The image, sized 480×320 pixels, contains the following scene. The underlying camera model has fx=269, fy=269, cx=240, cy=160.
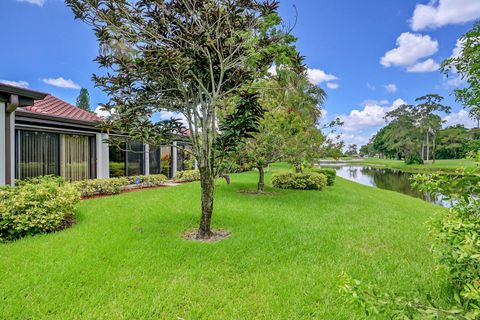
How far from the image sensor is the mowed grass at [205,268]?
2.85m

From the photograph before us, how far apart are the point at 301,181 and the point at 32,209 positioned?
9.83 m

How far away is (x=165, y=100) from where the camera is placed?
5.21 m

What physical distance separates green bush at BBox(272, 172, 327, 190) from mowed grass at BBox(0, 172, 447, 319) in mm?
5787

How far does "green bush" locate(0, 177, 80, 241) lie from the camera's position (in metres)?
4.90

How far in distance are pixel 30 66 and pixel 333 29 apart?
14826 millimetres

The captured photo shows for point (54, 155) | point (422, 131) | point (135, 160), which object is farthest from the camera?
point (422, 131)

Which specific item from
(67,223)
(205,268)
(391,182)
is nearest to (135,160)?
(67,223)

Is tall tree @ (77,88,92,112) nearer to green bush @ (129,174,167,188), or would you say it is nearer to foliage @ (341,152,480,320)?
green bush @ (129,174,167,188)

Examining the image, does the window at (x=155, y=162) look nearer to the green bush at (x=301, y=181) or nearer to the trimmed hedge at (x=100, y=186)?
the trimmed hedge at (x=100, y=186)

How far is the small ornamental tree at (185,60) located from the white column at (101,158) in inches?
269

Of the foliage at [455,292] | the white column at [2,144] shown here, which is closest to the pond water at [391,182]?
the foliage at [455,292]

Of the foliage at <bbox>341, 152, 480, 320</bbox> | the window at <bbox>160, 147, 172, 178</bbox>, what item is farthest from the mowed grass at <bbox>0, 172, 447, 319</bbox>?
the window at <bbox>160, 147, 172, 178</bbox>

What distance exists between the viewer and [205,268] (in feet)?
12.3

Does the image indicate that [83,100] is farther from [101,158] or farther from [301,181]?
[301,181]
